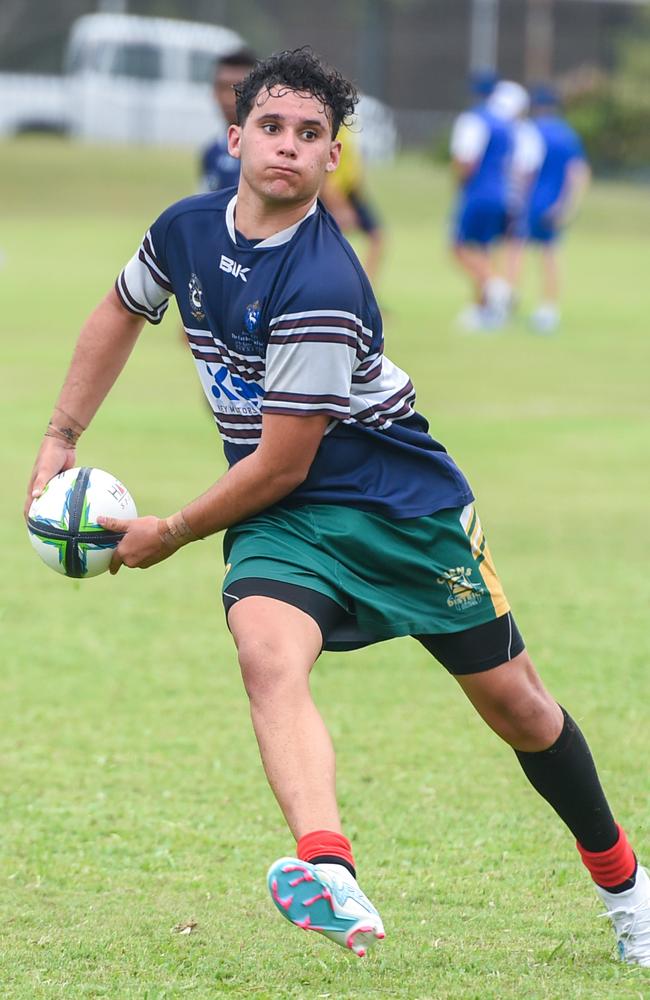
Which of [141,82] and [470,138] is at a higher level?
[470,138]

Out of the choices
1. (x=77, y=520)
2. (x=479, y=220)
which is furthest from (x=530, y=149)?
(x=77, y=520)

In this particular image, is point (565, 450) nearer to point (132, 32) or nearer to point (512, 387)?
point (512, 387)

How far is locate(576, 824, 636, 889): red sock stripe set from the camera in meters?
4.29

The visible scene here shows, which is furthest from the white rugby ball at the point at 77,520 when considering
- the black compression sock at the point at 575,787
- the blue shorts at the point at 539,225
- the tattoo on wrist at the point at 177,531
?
the blue shorts at the point at 539,225

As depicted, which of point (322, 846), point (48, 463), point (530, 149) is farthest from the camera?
point (530, 149)

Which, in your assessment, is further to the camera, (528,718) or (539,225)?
(539,225)

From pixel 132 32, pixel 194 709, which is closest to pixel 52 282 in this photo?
pixel 194 709

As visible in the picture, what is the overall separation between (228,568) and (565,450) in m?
8.22

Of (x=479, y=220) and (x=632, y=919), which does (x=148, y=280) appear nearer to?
(x=632, y=919)

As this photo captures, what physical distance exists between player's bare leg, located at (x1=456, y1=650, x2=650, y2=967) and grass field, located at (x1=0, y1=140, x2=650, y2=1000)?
110 millimetres

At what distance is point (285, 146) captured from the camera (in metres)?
3.95

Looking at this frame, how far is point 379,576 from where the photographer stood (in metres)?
4.04

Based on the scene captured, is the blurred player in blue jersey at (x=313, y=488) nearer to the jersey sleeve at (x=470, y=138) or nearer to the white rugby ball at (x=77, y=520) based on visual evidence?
the white rugby ball at (x=77, y=520)

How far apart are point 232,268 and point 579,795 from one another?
1.64 metres
